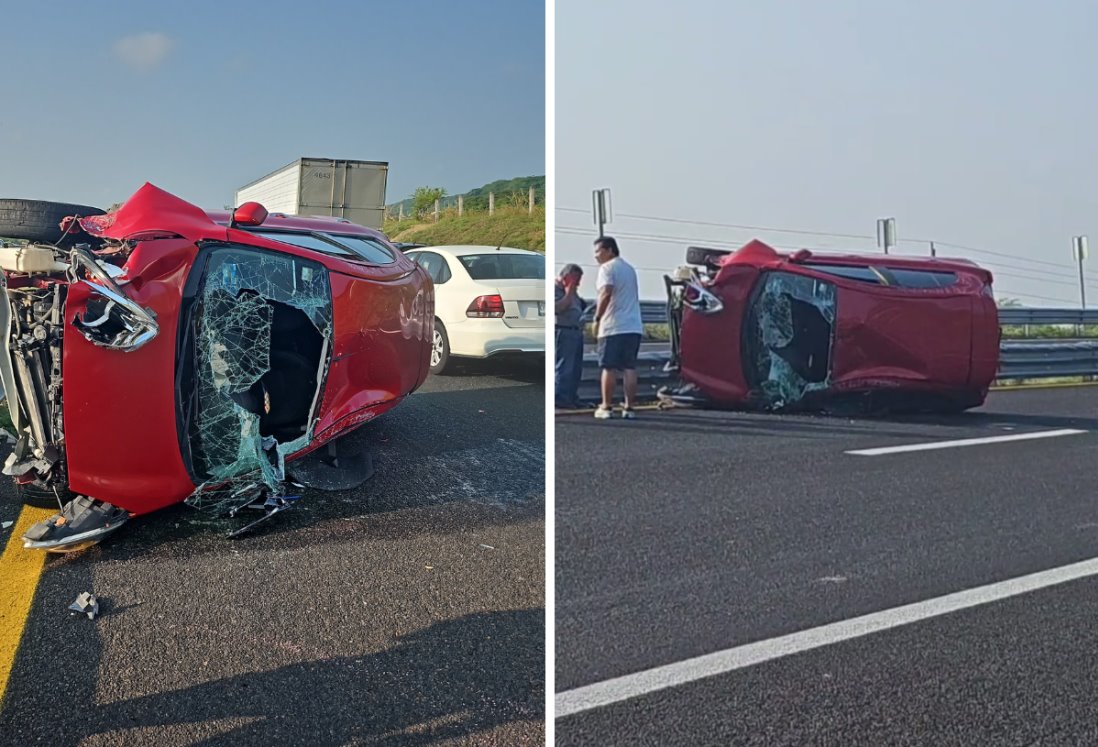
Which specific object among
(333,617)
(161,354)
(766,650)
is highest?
(161,354)

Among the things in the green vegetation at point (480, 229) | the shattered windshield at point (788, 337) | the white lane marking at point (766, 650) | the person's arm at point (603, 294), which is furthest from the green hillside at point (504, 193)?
the white lane marking at point (766, 650)

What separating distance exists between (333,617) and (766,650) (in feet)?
5.25

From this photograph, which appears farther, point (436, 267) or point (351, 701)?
point (436, 267)

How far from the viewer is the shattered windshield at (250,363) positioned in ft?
3.06

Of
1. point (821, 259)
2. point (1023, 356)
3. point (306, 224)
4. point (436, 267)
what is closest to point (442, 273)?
point (436, 267)

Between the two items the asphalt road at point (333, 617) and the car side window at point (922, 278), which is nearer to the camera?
the asphalt road at point (333, 617)

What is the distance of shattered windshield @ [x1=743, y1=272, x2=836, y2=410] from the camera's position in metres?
1.69

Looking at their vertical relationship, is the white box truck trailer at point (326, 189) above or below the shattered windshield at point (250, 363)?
above

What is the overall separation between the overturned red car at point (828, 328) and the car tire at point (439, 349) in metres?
0.46

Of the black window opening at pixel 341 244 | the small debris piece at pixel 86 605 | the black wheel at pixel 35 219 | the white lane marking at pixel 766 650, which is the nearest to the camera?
the black wheel at pixel 35 219

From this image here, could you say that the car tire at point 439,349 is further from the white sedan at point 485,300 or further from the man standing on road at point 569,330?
the man standing on road at point 569,330

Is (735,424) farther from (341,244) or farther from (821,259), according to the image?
(341,244)

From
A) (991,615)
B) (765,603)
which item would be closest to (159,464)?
(765,603)

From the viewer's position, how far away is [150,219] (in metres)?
0.87
